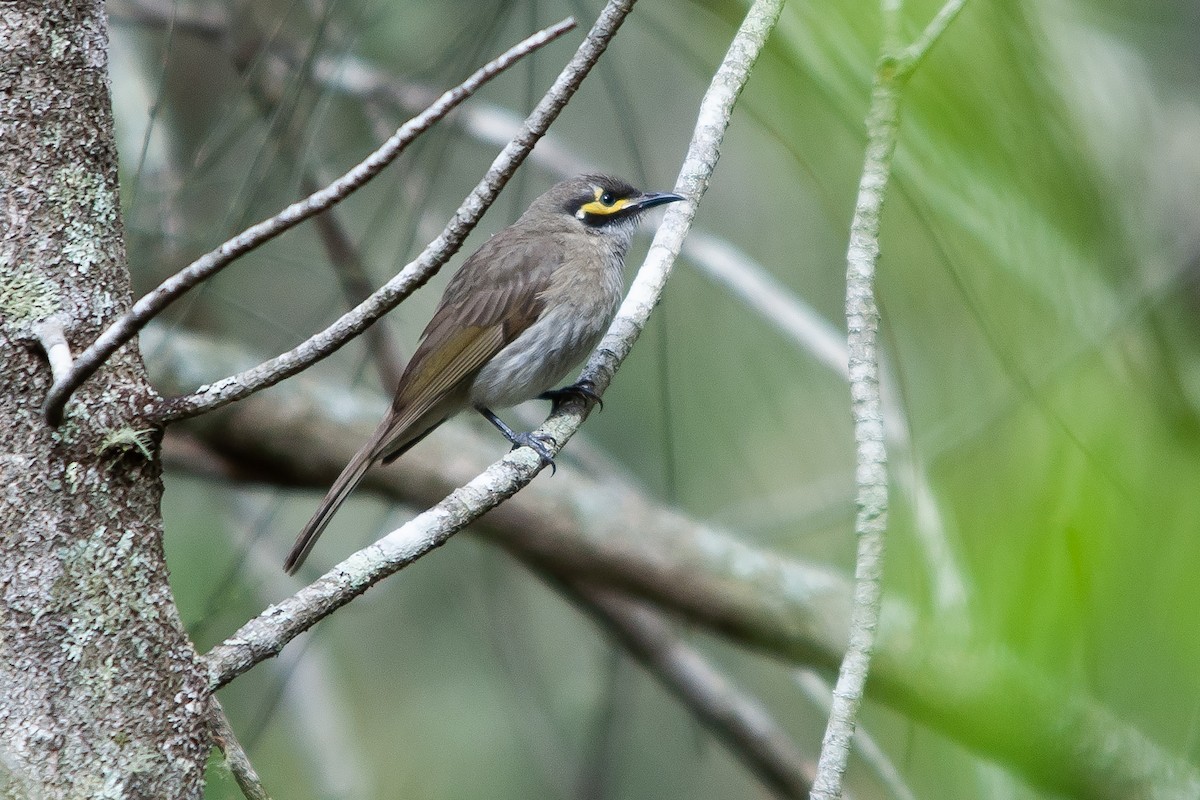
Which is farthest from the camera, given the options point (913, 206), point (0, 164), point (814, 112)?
point (0, 164)

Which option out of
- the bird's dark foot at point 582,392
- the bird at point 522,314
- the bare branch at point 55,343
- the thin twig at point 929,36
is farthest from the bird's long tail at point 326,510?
the thin twig at point 929,36

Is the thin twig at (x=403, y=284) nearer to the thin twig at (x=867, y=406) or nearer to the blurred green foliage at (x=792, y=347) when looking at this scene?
the blurred green foliage at (x=792, y=347)

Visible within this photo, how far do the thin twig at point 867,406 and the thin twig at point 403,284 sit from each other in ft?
2.13

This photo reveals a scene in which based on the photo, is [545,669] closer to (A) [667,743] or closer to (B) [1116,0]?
(A) [667,743]

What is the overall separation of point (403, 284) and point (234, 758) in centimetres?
89

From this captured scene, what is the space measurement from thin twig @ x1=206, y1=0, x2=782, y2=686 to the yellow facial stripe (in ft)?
4.59

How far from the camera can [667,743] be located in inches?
284

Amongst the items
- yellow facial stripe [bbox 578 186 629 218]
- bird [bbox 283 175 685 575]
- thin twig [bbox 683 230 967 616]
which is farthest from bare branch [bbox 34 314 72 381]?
yellow facial stripe [bbox 578 186 629 218]

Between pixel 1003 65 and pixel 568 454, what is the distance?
484 centimetres

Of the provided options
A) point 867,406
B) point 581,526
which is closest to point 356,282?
point 581,526

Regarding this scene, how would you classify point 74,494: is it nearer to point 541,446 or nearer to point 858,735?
point 541,446

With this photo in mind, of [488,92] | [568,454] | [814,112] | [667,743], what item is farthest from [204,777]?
[667,743]

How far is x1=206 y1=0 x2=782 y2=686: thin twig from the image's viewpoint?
2047 mm

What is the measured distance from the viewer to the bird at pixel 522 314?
15.5 feet
